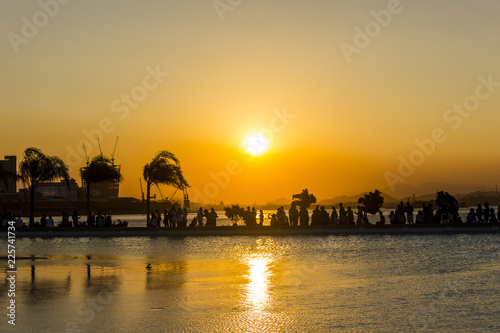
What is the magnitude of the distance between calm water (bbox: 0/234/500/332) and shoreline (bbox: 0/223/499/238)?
11.8m

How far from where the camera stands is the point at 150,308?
12250 millimetres

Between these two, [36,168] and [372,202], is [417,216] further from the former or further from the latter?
[372,202]

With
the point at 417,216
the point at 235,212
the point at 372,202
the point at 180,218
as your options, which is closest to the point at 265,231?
the point at 180,218

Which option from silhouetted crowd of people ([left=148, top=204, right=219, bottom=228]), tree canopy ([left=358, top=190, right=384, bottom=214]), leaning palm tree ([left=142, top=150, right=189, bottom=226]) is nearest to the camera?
silhouetted crowd of people ([left=148, top=204, right=219, bottom=228])

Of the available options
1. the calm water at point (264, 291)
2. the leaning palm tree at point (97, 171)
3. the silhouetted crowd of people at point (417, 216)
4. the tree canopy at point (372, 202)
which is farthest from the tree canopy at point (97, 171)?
the tree canopy at point (372, 202)

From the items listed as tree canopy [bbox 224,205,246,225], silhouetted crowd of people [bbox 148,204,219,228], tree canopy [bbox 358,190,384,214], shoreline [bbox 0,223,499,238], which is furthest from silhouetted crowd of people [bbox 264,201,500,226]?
tree canopy [bbox 358,190,384,214]

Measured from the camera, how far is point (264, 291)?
1443cm

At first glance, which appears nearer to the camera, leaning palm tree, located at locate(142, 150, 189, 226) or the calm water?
the calm water

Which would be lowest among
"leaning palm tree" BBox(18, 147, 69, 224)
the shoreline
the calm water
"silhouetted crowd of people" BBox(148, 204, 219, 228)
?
the calm water

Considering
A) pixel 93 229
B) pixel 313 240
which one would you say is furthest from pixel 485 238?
pixel 93 229

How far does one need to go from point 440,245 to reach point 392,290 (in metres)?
14.1

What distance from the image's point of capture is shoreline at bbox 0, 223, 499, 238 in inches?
1451

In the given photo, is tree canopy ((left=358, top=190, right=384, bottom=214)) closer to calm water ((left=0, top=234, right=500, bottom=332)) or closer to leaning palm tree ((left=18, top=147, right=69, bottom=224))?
leaning palm tree ((left=18, top=147, right=69, bottom=224))

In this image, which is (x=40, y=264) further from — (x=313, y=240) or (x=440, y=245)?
(x=440, y=245)
